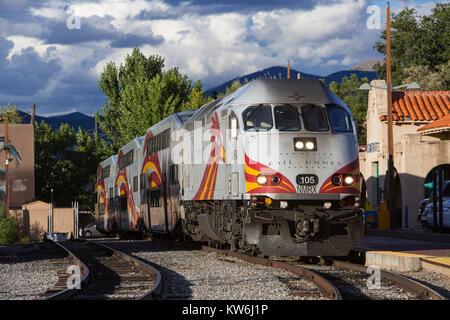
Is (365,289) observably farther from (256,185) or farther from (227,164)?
(227,164)

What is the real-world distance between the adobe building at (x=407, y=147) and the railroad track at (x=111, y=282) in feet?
62.2

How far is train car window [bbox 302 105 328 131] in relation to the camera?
15.3 metres

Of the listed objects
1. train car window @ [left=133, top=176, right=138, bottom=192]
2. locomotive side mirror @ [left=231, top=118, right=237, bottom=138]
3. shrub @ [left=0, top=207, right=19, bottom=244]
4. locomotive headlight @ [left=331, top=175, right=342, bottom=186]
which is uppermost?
locomotive side mirror @ [left=231, top=118, right=237, bottom=138]

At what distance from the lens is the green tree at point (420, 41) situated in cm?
6506

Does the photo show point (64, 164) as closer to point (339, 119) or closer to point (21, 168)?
point (21, 168)

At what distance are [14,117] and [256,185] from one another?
79.6m

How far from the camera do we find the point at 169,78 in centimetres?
5772

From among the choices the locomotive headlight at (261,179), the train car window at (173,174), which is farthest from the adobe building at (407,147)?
the locomotive headlight at (261,179)

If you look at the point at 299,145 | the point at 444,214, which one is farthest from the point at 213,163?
the point at 444,214

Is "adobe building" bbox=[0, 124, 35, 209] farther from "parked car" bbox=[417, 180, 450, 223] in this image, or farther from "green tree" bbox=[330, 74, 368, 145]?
"parked car" bbox=[417, 180, 450, 223]

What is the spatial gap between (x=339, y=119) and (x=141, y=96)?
4235 centimetres

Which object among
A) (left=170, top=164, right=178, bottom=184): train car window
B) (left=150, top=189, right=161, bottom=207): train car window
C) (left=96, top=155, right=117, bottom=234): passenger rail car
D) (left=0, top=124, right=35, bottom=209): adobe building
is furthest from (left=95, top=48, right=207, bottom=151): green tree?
(left=170, top=164, right=178, bottom=184): train car window
